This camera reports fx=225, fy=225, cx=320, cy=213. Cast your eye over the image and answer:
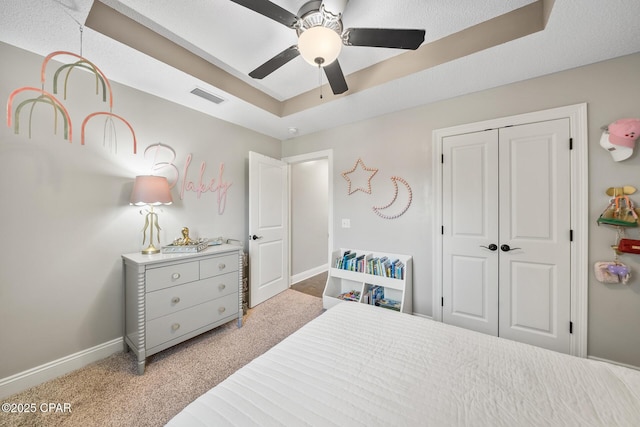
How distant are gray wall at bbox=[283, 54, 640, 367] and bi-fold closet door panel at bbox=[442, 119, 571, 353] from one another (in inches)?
6.7

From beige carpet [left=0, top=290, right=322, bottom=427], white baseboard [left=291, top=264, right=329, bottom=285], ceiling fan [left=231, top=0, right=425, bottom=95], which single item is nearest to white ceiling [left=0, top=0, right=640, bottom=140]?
ceiling fan [left=231, top=0, right=425, bottom=95]

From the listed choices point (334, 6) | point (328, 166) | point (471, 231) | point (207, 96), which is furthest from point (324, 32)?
point (471, 231)

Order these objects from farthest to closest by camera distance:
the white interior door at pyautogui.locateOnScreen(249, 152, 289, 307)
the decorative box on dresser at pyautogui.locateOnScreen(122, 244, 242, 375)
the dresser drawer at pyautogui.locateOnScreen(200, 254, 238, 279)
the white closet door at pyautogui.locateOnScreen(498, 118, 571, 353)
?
the white interior door at pyautogui.locateOnScreen(249, 152, 289, 307), the dresser drawer at pyautogui.locateOnScreen(200, 254, 238, 279), the white closet door at pyautogui.locateOnScreen(498, 118, 571, 353), the decorative box on dresser at pyautogui.locateOnScreen(122, 244, 242, 375)

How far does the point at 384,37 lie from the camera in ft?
4.48

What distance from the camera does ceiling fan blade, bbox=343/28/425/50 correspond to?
1301mm

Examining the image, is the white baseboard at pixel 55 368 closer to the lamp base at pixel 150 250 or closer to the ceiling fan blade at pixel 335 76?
the lamp base at pixel 150 250

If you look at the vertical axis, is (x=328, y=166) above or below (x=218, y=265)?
above

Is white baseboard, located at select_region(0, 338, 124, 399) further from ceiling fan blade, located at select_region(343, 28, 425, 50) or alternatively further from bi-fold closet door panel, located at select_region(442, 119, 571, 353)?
bi-fold closet door panel, located at select_region(442, 119, 571, 353)

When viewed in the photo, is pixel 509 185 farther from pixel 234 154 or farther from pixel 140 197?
pixel 140 197

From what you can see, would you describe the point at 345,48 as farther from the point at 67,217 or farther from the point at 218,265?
the point at 67,217

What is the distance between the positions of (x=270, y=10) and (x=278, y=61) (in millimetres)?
339

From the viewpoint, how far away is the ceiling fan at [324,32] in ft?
4.12

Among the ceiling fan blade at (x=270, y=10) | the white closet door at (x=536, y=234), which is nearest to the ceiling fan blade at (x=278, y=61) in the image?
the ceiling fan blade at (x=270, y=10)

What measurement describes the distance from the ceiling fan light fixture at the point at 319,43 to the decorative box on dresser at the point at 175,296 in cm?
188
